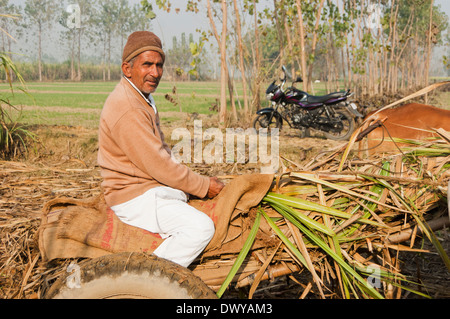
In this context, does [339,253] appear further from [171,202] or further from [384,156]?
[171,202]

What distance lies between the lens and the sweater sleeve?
2018mm

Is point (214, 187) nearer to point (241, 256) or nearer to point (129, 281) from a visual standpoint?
point (241, 256)

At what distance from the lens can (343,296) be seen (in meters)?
2.00

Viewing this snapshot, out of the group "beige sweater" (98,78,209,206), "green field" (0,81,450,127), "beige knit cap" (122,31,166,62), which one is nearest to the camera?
"beige sweater" (98,78,209,206)

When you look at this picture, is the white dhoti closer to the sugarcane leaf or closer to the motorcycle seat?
the sugarcane leaf

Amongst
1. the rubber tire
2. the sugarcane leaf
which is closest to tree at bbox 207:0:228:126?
the sugarcane leaf

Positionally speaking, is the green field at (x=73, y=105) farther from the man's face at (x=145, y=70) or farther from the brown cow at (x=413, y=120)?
the brown cow at (x=413, y=120)

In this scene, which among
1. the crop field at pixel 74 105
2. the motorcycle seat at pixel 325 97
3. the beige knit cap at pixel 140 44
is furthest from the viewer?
the crop field at pixel 74 105

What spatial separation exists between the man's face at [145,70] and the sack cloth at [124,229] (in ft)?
2.27

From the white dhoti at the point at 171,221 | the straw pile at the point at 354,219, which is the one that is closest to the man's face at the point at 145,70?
the white dhoti at the point at 171,221

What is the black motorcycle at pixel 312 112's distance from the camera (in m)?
8.38

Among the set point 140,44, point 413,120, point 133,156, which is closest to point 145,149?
point 133,156

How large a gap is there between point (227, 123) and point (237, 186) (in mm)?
6842
